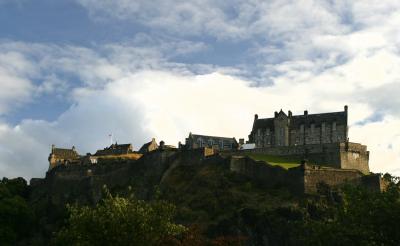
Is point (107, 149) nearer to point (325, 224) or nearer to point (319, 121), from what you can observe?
point (319, 121)

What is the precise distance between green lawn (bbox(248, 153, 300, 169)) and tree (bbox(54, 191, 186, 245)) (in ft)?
146

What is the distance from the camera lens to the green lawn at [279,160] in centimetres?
9033

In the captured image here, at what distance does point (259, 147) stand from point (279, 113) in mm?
6240

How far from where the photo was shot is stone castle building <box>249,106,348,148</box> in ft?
330

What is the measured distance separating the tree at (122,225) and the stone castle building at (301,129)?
191ft

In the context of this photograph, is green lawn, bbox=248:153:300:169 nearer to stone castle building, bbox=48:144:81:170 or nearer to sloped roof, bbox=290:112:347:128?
sloped roof, bbox=290:112:347:128

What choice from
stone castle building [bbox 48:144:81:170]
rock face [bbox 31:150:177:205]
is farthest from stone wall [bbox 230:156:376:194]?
stone castle building [bbox 48:144:81:170]

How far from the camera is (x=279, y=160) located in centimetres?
9506

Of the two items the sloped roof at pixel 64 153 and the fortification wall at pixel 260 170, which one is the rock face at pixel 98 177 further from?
the sloped roof at pixel 64 153

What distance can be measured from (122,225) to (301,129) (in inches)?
2471

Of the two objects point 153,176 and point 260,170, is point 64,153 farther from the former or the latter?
point 260,170

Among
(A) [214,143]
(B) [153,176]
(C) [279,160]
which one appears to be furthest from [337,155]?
(A) [214,143]

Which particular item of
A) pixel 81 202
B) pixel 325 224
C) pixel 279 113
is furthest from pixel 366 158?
pixel 325 224

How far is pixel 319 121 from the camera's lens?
102000mm
